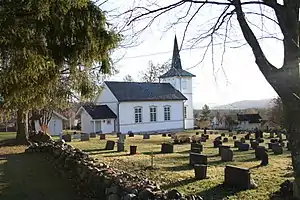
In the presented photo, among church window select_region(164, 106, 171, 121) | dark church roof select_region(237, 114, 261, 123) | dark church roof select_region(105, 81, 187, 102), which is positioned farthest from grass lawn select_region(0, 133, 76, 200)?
dark church roof select_region(237, 114, 261, 123)

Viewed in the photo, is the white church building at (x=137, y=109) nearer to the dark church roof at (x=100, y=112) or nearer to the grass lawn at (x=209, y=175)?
the dark church roof at (x=100, y=112)

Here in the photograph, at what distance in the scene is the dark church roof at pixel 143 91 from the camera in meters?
49.1

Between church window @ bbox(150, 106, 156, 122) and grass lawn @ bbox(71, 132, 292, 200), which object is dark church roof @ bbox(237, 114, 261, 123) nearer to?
church window @ bbox(150, 106, 156, 122)

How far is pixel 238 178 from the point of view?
30.8 ft

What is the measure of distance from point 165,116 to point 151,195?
46.5 m

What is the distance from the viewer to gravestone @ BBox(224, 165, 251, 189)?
30.2 feet

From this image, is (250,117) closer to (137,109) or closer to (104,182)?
(137,109)

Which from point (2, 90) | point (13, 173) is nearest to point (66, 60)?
point (2, 90)

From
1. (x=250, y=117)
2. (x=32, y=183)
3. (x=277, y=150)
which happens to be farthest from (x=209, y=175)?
(x=250, y=117)

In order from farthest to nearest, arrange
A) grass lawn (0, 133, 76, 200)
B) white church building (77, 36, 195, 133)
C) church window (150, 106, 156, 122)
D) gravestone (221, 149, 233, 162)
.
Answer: church window (150, 106, 156, 122) → white church building (77, 36, 195, 133) → gravestone (221, 149, 233, 162) → grass lawn (0, 133, 76, 200)

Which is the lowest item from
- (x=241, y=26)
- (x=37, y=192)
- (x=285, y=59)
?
(x=37, y=192)

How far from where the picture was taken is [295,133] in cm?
691

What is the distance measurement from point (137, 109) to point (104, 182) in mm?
41470

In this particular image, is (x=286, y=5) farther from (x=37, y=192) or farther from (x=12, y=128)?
(x=12, y=128)
